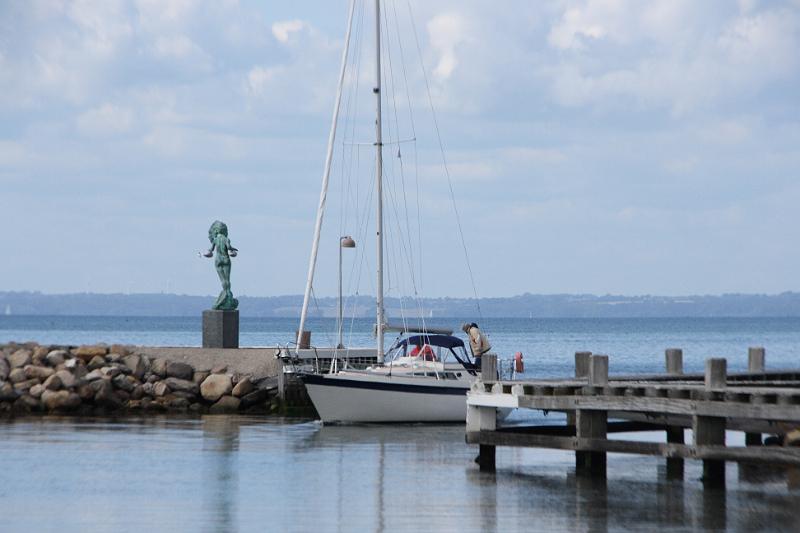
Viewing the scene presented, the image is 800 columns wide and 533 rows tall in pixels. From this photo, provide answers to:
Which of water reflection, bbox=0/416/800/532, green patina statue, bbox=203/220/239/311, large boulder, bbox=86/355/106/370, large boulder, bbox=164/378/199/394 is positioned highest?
green patina statue, bbox=203/220/239/311

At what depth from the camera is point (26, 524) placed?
1806 centimetres

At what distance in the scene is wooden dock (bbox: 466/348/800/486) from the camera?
1848cm

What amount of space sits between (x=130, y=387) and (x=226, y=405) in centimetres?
257

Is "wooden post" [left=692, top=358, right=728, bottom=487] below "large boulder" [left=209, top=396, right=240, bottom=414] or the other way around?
the other way around

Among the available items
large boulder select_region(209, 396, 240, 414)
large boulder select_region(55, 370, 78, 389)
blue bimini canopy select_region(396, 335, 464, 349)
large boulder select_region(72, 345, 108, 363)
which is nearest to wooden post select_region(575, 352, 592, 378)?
blue bimini canopy select_region(396, 335, 464, 349)

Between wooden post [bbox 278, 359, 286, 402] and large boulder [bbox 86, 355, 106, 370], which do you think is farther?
large boulder [bbox 86, 355, 106, 370]

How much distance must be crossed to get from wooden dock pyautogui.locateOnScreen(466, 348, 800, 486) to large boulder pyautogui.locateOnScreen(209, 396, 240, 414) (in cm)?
1285

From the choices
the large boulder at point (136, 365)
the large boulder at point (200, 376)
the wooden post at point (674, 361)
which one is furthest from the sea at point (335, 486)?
the large boulder at point (136, 365)

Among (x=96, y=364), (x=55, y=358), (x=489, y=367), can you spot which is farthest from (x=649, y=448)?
(x=55, y=358)

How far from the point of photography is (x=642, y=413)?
69.3 ft

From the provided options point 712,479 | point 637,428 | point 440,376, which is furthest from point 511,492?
point 440,376

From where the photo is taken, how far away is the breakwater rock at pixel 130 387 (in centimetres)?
3538

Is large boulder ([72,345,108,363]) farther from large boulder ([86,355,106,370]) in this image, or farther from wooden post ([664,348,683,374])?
wooden post ([664,348,683,374])

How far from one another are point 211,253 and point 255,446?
12640 millimetres
